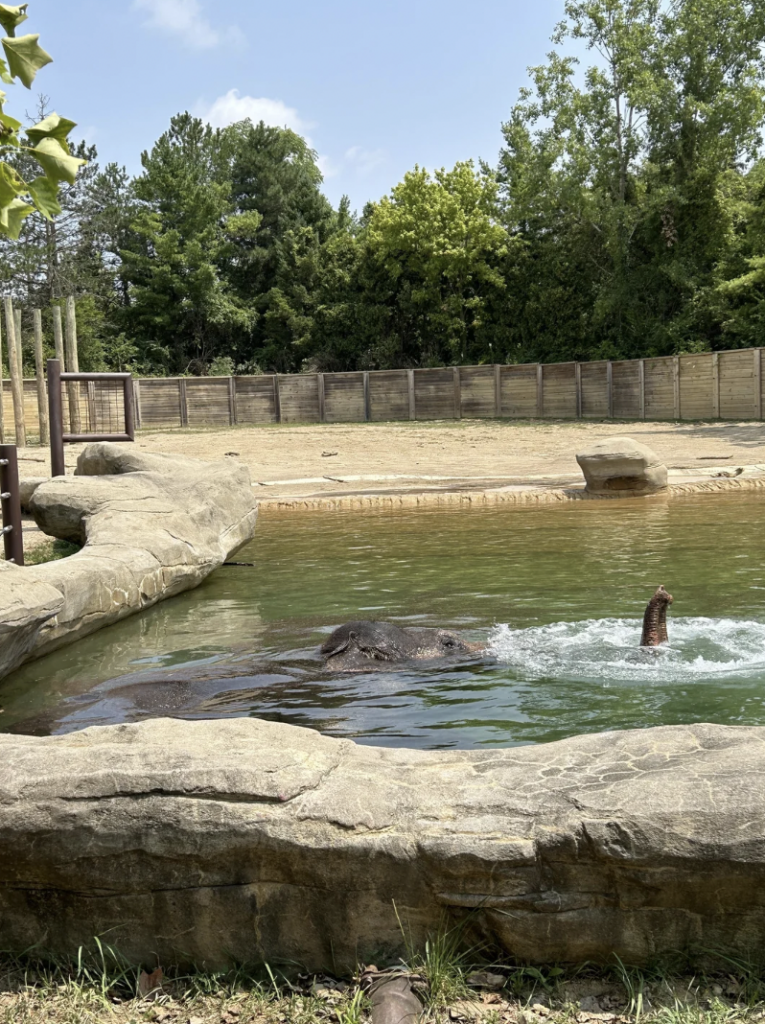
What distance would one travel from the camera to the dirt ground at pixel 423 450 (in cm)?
1772

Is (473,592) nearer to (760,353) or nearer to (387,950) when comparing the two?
(387,950)

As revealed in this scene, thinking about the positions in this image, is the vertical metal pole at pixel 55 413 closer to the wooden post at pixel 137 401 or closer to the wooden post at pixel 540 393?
the wooden post at pixel 137 401

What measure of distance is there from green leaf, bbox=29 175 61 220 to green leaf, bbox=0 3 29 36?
309 mm

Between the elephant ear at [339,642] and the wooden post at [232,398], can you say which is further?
the wooden post at [232,398]

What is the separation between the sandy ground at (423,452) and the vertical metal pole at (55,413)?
90 centimetres

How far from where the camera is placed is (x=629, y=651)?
22.9 ft

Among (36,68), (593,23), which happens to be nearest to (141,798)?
(36,68)

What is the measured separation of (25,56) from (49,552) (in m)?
9.64

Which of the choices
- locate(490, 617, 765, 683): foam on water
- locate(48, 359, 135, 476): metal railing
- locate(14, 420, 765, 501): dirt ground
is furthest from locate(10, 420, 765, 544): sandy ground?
locate(490, 617, 765, 683): foam on water

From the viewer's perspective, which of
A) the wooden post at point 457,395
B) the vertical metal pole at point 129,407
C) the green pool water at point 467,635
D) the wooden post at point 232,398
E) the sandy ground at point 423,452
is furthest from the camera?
the wooden post at point 232,398

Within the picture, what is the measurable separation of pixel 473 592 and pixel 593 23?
32.1 m

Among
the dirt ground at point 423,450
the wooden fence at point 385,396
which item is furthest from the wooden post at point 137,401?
the dirt ground at point 423,450

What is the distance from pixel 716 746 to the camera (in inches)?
131

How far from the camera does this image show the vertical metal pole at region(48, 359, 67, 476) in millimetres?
11953
